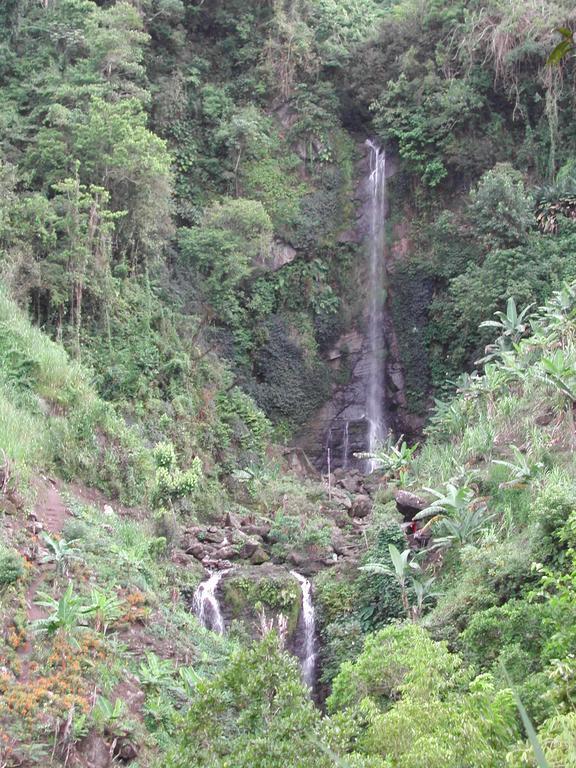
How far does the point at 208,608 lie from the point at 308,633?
148 centimetres

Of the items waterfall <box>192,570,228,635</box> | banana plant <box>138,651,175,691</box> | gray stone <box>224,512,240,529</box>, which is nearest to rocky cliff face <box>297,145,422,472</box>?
gray stone <box>224,512,240,529</box>

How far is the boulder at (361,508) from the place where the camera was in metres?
15.1

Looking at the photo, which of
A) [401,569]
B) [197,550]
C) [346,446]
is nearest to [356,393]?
[346,446]

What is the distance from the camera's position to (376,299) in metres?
21.1

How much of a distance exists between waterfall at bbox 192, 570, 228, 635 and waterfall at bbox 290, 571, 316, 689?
47.4 inches

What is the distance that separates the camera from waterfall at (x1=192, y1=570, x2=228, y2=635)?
1162 centimetres

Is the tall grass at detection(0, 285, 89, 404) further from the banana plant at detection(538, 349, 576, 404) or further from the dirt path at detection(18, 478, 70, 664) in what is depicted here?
the banana plant at detection(538, 349, 576, 404)

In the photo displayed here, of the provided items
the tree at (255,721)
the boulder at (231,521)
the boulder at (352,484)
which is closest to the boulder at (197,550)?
the boulder at (231,521)

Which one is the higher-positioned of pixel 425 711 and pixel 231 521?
pixel 425 711

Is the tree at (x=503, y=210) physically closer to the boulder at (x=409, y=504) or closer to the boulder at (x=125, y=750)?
the boulder at (x=409, y=504)

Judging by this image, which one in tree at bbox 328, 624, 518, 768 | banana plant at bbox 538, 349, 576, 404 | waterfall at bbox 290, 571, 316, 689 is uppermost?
banana plant at bbox 538, 349, 576, 404

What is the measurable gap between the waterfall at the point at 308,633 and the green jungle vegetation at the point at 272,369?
0.30 meters

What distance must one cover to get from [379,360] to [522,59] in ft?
26.5

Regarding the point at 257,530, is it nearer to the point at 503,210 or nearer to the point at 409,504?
the point at 409,504
